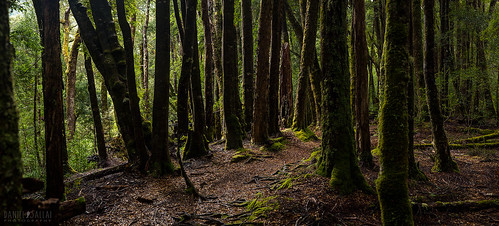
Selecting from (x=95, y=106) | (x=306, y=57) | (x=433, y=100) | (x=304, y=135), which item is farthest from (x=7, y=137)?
(x=306, y=57)

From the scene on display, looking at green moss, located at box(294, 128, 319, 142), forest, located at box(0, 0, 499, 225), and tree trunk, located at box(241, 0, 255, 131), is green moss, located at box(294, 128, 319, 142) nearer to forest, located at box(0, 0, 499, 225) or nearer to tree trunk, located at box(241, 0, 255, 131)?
forest, located at box(0, 0, 499, 225)

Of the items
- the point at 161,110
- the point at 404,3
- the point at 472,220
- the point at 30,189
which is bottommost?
the point at 472,220

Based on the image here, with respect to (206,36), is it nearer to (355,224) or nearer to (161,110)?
(161,110)

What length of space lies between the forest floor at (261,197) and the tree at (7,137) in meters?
3.00

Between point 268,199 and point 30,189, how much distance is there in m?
3.68

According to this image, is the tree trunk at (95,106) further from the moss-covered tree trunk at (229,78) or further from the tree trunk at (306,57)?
the tree trunk at (306,57)

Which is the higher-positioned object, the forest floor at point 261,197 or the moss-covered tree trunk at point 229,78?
the moss-covered tree trunk at point 229,78

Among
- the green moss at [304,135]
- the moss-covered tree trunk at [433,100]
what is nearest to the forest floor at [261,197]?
the moss-covered tree trunk at [433,100]

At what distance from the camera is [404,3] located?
12.0ft

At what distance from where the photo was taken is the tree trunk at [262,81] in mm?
10102

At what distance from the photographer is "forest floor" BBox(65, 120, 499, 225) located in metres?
4.49

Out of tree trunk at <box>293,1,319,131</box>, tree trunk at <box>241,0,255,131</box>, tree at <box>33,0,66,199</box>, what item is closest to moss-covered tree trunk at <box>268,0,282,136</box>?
tree trunk at <box>241,0,255,131</box>

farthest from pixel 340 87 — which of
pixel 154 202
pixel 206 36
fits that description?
pixel 206 36

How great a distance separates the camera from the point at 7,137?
175 cm
